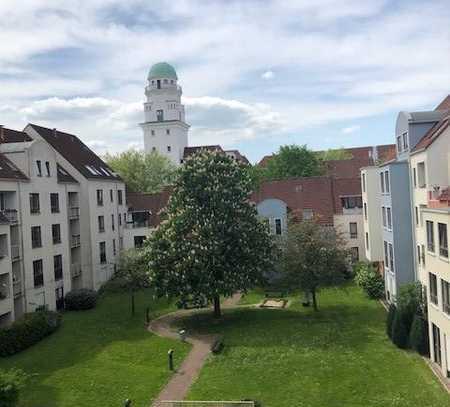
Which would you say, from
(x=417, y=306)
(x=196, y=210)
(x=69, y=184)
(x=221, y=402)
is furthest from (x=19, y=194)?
(x=417, y=306)

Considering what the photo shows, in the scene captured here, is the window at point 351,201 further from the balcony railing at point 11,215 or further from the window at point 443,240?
the balcony railing at point 11,215

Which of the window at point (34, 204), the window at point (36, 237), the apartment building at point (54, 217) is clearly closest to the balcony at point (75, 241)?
the apartment building at point (54, 217)

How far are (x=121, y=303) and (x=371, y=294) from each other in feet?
68.6

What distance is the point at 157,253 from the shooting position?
3681cm

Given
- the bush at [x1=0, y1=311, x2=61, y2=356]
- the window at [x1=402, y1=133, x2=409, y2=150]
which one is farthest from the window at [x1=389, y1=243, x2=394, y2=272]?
the bush at [x1=0, y1=311, x2=61, y2=356]

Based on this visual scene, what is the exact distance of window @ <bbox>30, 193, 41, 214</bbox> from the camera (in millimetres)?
40906

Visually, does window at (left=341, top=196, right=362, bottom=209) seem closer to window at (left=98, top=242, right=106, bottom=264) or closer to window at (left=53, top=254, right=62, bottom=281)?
window at (left=98, top=242, right=106, bottom=264)

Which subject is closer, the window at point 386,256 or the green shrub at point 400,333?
the green shrub at point 400,333

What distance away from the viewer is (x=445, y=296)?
1010 inches

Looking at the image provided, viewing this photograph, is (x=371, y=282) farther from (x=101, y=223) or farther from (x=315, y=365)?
(x=101, y=223)

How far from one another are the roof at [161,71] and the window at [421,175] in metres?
75.3

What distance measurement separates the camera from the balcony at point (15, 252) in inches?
1489

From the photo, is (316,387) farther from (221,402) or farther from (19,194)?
(19,194)

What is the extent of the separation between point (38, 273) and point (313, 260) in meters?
20.6
